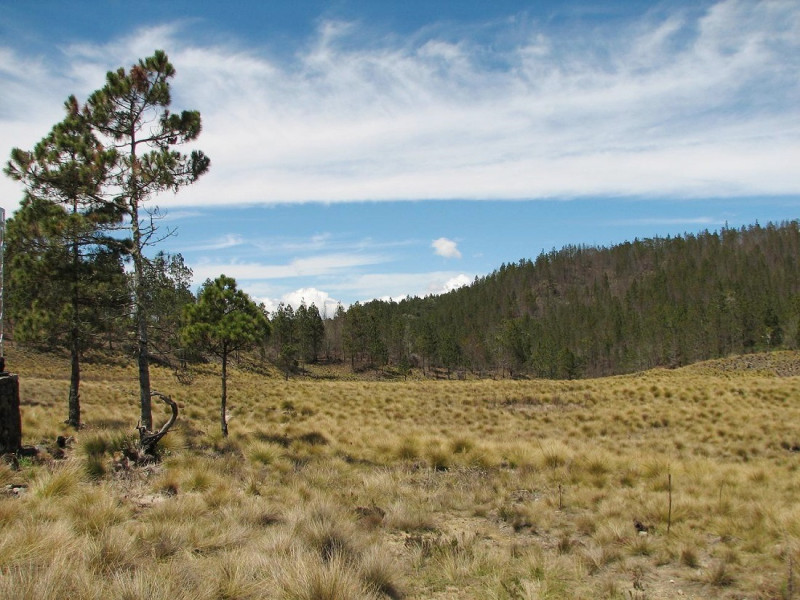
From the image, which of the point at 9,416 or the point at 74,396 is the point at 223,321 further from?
the point at 9,416

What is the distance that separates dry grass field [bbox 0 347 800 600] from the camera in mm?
4035

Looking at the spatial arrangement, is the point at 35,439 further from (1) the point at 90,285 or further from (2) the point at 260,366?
(2) the point at 260,366

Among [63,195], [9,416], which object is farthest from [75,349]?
[9,416]

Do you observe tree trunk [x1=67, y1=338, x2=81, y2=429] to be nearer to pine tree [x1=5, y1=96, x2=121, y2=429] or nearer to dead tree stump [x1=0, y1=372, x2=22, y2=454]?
pine tree [x1=5, y1=96, x2=121, y2=429]

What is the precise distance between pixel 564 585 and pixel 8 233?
54.8ft

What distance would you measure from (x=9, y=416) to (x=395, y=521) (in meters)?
→ 7.06

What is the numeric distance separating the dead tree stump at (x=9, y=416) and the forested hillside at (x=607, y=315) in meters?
80.3

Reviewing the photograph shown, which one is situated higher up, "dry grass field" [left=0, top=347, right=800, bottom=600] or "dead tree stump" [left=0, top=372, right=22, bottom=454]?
"dead tree stump" [left=0, top=372, right=22, bottom=454]

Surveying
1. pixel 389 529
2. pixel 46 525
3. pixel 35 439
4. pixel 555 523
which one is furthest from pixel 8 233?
pixel 555 523

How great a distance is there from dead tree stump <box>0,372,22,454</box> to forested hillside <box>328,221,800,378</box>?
264 ft

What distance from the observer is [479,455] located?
37.3 ft

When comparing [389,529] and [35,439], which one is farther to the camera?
[35,439]

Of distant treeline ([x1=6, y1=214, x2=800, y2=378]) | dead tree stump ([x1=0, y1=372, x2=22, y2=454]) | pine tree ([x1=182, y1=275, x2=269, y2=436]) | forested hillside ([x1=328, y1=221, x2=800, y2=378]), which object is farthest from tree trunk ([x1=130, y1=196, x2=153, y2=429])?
forested hillside ([x1=328, y1=221, x2=800, y2=378])

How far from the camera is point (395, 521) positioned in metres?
6.70
